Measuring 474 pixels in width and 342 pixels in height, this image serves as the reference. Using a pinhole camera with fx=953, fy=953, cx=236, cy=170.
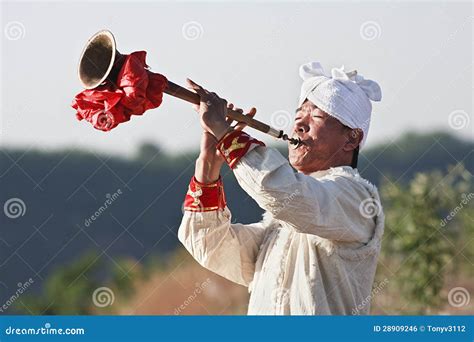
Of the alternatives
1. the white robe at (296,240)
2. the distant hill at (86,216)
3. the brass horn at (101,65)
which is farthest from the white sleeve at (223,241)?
the distant hill at (86,216)

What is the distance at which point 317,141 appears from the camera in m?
3.99

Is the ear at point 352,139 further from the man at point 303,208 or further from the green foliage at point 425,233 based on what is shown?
the green foliage at point 425,233

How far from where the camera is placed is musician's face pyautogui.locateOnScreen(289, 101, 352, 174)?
399 centimetres

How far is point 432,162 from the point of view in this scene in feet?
54.6

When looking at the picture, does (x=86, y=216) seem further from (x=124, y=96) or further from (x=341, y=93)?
(x=124, y=96)

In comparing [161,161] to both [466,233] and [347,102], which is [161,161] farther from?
[347,102]

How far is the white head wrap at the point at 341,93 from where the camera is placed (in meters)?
4.01

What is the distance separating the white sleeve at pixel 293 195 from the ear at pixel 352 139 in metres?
0.38

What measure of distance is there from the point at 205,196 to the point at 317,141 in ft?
1.71

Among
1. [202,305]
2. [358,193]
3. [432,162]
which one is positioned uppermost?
[358,193]

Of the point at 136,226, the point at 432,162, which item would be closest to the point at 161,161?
the point at 136,226

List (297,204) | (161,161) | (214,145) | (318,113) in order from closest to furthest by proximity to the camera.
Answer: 1. (297,204)
2. (214,145)
3. (318,113)
4. (161,161)

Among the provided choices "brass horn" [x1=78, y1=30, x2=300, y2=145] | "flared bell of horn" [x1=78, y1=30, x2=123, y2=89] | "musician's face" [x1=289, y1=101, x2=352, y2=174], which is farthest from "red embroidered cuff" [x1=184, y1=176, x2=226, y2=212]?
"flared bell of horn" [x1=78, y1=30, x2=123, y2=89]

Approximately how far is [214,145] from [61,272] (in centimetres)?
1015
